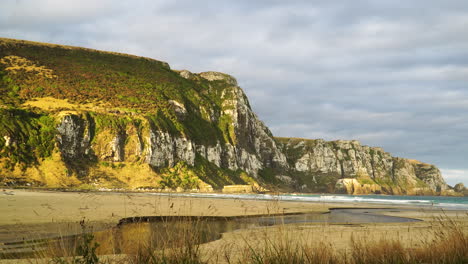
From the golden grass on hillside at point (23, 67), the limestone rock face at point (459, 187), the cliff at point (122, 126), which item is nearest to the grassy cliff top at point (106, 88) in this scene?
the golden grass on hillside at point (23, 67)

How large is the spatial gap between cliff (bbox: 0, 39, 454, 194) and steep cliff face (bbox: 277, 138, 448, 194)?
15760 mm

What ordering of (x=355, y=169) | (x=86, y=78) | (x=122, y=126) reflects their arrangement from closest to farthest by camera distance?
(x=122, y=126), (x=86, y=78), (x=355, y=169)

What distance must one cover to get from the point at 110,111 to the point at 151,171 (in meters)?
16.2

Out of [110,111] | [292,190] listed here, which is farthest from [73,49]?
[292,190]

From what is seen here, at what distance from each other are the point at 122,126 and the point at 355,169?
426 feet

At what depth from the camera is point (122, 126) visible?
69.2 metres

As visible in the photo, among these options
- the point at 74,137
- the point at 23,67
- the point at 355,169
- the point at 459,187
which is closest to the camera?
the point at 74,137

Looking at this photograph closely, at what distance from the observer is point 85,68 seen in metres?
87.5

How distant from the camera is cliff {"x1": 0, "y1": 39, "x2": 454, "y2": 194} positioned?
2207 inches

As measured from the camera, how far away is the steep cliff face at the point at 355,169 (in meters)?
154

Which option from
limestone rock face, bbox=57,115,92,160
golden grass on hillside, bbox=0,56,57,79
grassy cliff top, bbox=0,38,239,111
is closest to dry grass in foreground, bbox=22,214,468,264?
limestone rock face, bbox=57,115,92,160

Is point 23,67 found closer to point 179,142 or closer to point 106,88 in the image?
point 106,88

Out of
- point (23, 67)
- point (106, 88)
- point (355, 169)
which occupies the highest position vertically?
point (23, 67)

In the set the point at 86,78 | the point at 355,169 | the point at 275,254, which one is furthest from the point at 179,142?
the point at 355,169
